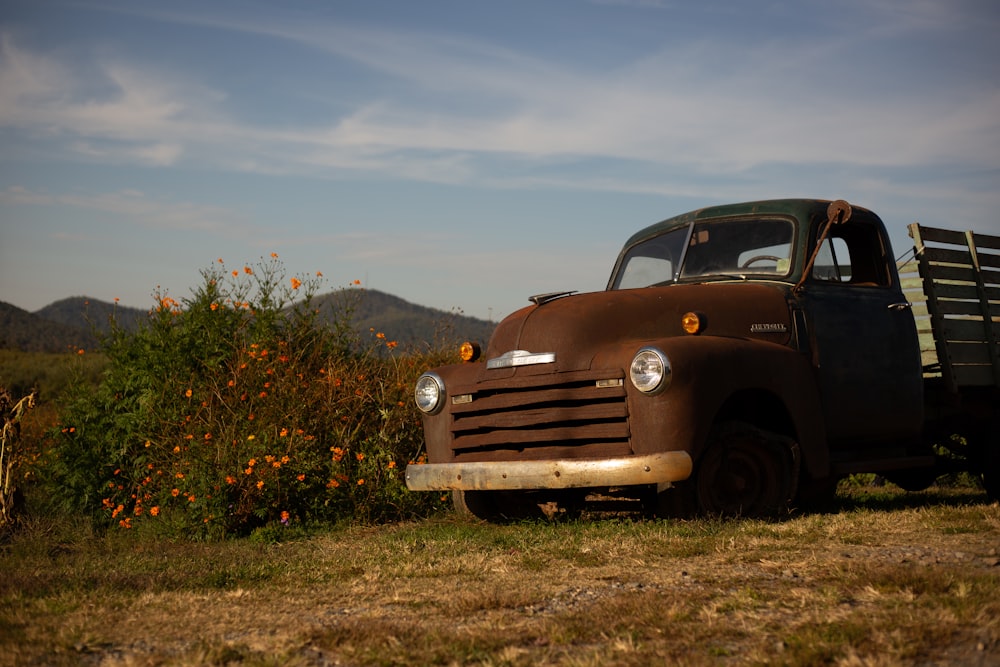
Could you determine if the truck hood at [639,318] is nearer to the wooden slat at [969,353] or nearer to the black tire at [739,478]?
the black tire at [739,478]

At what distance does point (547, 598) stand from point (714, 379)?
222 cm

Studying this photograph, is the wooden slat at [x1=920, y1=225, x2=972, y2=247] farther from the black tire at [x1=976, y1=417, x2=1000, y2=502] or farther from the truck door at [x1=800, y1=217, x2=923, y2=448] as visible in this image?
the black tire at [x1=976, y1=417, x2=1000, y2=502]

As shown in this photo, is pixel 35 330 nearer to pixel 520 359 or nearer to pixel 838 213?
pixel 520 359

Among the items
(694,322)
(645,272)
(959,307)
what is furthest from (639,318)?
(959,307)

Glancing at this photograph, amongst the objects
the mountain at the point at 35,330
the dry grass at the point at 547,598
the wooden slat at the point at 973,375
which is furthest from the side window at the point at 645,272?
the mountain at the point at 35,330

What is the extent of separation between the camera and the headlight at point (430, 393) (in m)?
7.21

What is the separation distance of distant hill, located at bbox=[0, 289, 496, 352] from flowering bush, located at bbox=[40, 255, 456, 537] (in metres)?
0.26

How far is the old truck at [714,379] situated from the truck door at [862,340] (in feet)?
0.04

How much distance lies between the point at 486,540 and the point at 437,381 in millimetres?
1332

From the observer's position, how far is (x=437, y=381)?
7270 mm

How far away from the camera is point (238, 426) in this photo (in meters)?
8.31

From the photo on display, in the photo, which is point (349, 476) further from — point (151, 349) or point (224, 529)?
point (151, 349)

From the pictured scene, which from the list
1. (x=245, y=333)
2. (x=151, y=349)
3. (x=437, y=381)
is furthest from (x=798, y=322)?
(x=151, y=349)

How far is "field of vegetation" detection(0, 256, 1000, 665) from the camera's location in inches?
144
